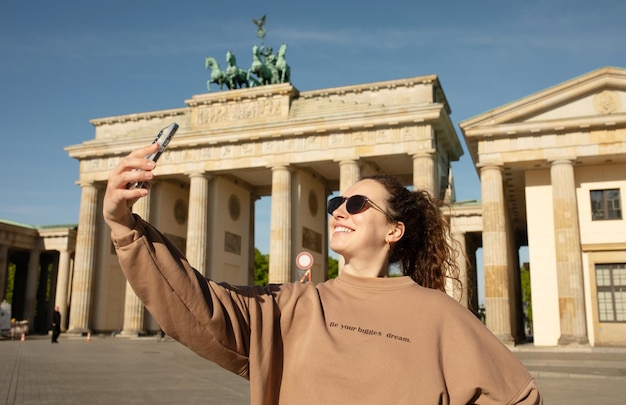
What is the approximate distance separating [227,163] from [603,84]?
73.4 ft

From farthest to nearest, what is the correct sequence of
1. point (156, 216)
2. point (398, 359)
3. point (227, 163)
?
point (156, 216) < point (227, 163) < point (398, 359)

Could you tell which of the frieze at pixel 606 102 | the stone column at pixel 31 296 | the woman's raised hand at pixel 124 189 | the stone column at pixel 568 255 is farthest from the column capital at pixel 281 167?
the woman's raised hand at pixel 124 189

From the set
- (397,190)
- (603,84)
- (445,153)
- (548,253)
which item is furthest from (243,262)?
(397,190)

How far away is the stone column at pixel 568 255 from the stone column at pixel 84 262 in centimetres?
2997

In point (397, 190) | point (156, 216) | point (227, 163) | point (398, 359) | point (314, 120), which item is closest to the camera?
point (398, 359)

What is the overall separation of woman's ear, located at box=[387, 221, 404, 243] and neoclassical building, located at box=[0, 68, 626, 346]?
15878mm

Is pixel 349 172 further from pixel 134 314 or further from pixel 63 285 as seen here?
pixel 63 285

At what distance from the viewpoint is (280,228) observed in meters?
37.5

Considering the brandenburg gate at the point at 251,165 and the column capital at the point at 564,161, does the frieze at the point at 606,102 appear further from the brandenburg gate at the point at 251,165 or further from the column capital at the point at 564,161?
the brandenburg gate at the point at 251,165

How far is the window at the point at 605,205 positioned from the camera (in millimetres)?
28625

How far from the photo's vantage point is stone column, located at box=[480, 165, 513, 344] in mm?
28906

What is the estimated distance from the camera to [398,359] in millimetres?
2055

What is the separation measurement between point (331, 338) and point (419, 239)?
0.95 meters

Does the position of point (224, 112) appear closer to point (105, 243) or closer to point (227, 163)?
point (227, 163)
